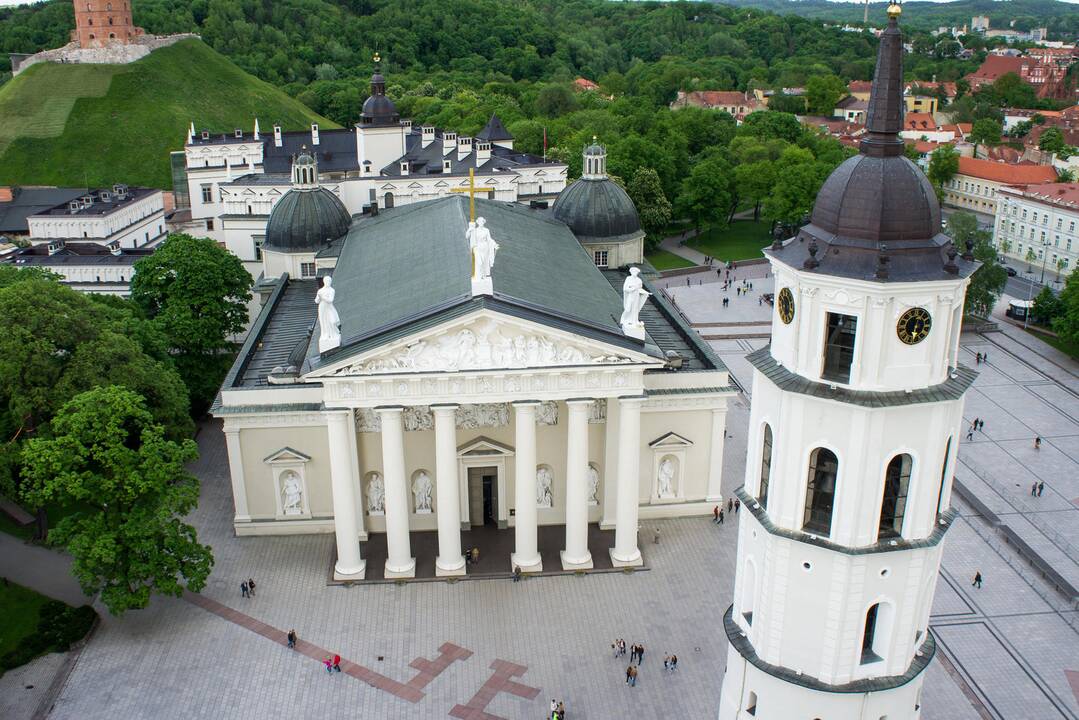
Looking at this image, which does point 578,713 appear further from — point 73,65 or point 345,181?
point 73,65

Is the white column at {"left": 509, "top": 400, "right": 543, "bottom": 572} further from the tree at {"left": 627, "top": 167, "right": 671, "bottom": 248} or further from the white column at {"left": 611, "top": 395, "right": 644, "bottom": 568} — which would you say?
the tree at {"left": 627, "top": 167, "right": 671, "bottom": 248}

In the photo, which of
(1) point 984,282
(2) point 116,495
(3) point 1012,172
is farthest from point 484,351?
(3) point 1012,172

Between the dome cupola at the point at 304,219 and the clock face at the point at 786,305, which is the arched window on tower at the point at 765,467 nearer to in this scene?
the clock face at the point at 786,305

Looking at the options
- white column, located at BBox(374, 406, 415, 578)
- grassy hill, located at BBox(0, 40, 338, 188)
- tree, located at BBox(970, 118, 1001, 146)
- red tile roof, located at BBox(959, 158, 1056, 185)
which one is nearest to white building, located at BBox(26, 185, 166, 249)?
grassy hill, located at BBox(0, 40, 338, 188)

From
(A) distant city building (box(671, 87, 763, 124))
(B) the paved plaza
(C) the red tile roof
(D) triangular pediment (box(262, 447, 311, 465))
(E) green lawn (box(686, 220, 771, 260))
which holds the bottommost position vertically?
(E) green lawn (box(686, 220, 771, 260))

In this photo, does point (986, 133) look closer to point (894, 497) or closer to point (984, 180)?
point (984, 180)

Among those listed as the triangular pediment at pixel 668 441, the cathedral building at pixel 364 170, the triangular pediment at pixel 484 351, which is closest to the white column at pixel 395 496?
the triangular pediment at pixel 484 351
